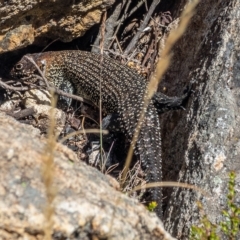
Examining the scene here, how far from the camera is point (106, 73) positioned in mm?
5668

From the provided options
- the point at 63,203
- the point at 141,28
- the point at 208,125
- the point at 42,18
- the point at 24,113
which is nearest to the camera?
the point at 63,203

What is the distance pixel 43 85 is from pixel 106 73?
2.16ft

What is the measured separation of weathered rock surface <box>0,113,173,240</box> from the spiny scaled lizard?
1.82m

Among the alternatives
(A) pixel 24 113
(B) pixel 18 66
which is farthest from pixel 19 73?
(A) pixel 24 113

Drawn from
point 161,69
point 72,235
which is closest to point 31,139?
point 72,235

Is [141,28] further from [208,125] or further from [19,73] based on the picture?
Result: [208,125]

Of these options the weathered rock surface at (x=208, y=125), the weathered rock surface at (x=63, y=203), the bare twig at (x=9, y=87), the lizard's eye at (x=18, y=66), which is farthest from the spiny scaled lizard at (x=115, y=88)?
the weathered rock surface at (x=63, y=203)

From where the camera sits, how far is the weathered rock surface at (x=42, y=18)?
4579mm

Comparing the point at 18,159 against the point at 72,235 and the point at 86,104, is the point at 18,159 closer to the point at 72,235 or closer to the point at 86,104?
the point at 72,235

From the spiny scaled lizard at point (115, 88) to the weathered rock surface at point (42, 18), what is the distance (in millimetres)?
488

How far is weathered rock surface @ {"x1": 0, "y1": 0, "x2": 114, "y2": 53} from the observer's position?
4579 millimetres

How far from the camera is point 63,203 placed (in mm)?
2211

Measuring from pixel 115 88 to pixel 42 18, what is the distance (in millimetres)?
977

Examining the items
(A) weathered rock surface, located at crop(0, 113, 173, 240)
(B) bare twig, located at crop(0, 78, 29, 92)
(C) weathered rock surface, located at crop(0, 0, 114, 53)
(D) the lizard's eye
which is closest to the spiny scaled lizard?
(D) the lizard's eye
